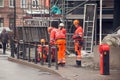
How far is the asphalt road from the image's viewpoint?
55.2 ft

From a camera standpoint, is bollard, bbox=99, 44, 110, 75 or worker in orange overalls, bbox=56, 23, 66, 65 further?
worker in orange overalls, bbox=56, 23, 66, 65

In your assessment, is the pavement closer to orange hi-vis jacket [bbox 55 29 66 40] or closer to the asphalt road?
the asphalt road

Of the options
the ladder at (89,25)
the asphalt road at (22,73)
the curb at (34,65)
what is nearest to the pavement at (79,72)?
the curb at (34,65)

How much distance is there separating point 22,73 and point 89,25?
11582 mm

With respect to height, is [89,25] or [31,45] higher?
[89,25]

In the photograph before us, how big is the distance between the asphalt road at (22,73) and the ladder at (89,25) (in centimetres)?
787

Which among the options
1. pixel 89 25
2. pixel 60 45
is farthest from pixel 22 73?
pixel 89 25

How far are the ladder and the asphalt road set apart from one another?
25.8ft

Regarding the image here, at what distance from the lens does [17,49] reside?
79.9 feet

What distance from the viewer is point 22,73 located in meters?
18.5

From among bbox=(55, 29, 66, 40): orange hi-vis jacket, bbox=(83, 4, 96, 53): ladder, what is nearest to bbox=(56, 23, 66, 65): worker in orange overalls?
bbox=(55, 29, 66, 40): orange hi-vis jacket

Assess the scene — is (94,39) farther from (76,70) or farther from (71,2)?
(76,70)

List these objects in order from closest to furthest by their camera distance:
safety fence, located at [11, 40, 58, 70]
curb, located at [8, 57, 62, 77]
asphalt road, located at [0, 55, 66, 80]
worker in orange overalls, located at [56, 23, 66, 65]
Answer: asphalt road, located at [0, 55, 66, 80] < curb, located at [8, 57, 62, 77] < worker in orange overalls, located at [56, 23, 66, 65] < safety fence, located at [11, 40, 58, 70]

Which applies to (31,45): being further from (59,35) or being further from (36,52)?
(59,35)
